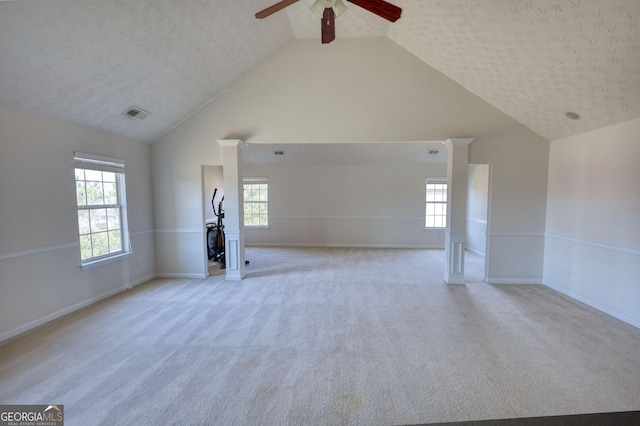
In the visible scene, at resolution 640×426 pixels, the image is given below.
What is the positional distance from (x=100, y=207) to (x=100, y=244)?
0.52 m

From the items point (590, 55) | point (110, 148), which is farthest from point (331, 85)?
point (110, 148)

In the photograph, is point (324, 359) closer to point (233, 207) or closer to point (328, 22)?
point (328, 22)

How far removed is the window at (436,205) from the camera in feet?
24.0

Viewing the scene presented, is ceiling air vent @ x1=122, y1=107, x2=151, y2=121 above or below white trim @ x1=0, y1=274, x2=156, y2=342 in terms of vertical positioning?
above

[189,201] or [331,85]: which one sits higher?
[331,85]

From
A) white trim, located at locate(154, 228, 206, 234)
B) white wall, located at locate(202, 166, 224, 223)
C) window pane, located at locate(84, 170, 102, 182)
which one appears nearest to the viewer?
window pane, located at locate(84, 170, 102, 182)

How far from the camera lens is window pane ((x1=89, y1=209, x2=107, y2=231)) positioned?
3.67 m

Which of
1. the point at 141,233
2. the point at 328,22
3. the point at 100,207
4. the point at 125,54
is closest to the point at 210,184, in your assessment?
the point at 141,233

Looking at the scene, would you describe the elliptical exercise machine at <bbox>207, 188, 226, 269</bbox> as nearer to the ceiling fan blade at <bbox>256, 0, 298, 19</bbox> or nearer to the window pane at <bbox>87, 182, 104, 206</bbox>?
the window pane at <bbox>87, 182, 104, 206</bbox>

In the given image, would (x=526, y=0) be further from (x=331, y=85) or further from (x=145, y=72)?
(x=145, y=72)

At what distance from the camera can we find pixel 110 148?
386cm

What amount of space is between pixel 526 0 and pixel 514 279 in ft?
12.7

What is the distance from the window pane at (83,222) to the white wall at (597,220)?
663cm

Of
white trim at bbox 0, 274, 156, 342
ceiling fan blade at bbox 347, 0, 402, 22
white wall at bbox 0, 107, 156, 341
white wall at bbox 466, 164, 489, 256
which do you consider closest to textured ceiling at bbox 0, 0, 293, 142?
white wall at bbox 0, 107, 156, 341
